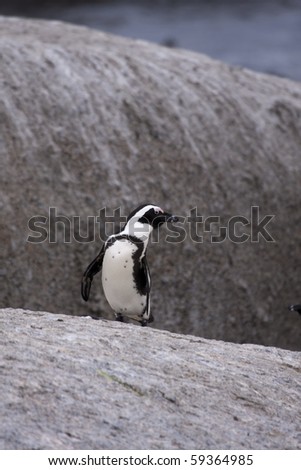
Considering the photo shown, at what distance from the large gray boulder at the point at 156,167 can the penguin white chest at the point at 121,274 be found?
2.44 meters

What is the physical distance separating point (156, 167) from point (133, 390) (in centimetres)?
411

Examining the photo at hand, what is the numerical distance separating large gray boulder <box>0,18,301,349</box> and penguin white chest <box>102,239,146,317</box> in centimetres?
244

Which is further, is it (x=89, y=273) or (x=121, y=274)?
(x=89, y=273)

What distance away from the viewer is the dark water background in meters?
14.2

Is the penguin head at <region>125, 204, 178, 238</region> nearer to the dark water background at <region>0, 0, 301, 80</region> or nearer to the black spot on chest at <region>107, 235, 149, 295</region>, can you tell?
the black spot on chest at <region>107, 235, 149, 295</region>

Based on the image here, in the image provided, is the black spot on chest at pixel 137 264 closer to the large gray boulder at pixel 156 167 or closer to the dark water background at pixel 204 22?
the large gray boulder at pixel 156 167

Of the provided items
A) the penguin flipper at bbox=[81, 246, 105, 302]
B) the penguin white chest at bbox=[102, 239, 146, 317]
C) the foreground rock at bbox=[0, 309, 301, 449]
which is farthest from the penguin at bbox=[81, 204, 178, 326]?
the foreground rock at bbox=[0, 309, 301, 449]

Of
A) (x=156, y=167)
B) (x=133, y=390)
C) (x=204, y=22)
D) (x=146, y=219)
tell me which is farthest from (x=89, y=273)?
(x=204, y=22)

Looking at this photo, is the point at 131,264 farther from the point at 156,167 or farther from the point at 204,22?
the point at 204,22

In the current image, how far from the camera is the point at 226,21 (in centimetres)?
1545

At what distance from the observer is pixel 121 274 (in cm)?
517

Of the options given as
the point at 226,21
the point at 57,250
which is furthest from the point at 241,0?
the point at 57,250

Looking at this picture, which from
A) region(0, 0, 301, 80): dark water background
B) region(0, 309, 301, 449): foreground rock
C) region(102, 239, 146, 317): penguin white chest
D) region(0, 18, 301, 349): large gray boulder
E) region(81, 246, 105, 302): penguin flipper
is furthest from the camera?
region(0, 0, 301, 80): dark water background

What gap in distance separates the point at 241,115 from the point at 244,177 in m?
0.56
